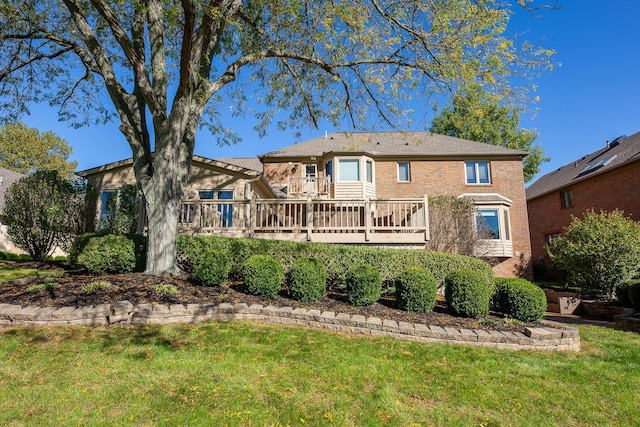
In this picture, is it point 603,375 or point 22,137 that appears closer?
point 603,375

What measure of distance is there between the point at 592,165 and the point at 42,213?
25934 mm

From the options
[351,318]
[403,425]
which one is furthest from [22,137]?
[403,425]

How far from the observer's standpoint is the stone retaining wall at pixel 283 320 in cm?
502

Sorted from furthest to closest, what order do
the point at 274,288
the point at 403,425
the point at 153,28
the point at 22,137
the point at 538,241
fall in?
the point at 22,137, the point at 538,241, the point at 153,28, the point at 274,288, the point at 403,425

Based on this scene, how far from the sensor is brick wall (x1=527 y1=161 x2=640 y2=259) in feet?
55.0

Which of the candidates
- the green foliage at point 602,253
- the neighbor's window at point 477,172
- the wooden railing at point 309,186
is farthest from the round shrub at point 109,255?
the neighbor's window at point 477,172

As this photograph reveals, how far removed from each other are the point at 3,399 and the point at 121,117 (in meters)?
6.39

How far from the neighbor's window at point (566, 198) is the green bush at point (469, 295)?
1812cm

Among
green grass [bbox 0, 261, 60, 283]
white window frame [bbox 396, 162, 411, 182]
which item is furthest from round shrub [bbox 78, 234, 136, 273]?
white window frame [bbox 396, 162, 411, 182]

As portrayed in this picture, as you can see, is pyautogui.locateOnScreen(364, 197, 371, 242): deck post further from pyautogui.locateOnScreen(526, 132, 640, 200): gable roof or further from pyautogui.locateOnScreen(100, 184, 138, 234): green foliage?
pyautogui.locateOnScreen(526, 132, 640, 200): gable roof

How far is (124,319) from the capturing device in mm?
5180

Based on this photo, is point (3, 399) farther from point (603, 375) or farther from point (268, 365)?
point (603, 375)

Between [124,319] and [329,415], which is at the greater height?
[124,319]

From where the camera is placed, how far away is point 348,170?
59.3 ft
